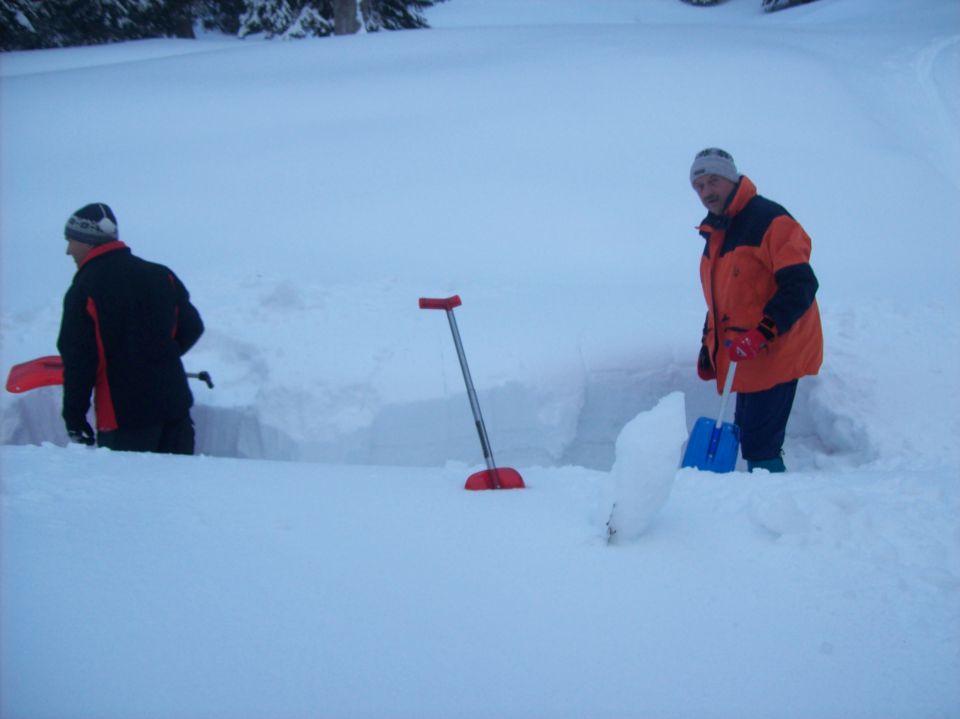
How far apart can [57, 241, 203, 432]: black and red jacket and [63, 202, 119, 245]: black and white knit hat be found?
47 millimetres

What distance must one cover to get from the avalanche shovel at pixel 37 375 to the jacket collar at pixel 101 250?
0.89m

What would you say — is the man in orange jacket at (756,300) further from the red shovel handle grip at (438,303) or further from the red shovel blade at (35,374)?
the red shovel blade at (35,374)

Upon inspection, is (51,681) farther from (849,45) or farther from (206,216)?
(849,45)

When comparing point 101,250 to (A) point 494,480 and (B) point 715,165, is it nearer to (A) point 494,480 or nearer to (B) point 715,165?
(A) point 494,480

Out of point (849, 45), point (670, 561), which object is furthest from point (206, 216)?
point (849, 45)

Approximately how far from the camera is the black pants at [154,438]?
9.97ft

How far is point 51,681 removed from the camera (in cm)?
130

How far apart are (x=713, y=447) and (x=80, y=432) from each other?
2683mm

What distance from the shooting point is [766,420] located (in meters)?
3.24

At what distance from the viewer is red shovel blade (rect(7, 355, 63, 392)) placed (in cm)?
359

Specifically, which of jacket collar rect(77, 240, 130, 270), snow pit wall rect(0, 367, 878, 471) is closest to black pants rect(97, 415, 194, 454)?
snow pit wall rect(0, 367, 878, 471)

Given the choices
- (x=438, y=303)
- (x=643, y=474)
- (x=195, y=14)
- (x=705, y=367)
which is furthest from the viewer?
(x=195, y=14)

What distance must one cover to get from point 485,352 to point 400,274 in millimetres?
1131

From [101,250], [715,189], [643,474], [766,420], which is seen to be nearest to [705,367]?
[766,420]
